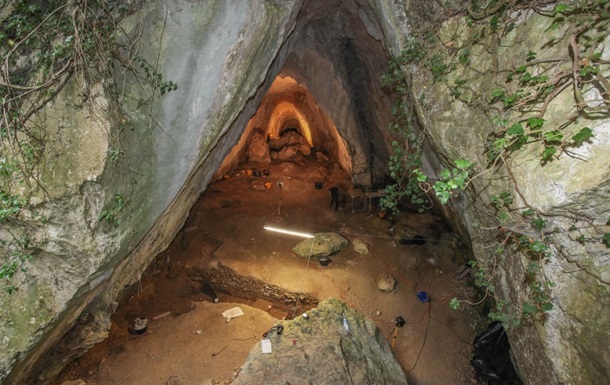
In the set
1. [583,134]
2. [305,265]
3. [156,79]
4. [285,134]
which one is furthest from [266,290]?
[285,134]

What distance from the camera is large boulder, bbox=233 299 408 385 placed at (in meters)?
4.59

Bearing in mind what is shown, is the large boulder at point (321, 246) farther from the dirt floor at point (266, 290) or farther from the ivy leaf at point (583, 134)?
the ivy leaf at point (583, 134)

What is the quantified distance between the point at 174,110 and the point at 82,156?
4.03 feet

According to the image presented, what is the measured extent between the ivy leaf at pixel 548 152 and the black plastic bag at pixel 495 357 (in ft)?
14.2

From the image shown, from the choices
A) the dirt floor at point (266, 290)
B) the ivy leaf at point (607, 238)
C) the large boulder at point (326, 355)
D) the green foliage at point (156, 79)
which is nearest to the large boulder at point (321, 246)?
the dirt floor at point (266, 290)

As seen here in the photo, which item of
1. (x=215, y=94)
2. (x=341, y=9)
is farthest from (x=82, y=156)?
(x=341, y=9)

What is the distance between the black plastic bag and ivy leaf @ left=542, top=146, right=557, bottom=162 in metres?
4.32

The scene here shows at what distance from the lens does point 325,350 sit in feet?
16.1

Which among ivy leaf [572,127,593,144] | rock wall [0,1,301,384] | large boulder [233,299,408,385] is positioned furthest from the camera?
large boulder [233,299,408,385]

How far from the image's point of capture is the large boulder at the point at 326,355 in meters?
4.59

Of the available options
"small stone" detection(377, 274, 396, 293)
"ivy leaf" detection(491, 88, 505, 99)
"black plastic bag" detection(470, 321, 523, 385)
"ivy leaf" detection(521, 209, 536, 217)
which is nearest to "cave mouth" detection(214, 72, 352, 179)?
"small stone" detection(377, 274, 396, 293)

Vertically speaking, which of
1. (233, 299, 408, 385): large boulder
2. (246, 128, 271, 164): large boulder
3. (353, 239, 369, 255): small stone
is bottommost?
(353, 239, 369, 255): small stone

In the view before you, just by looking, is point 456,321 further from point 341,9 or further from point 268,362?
point 341,9

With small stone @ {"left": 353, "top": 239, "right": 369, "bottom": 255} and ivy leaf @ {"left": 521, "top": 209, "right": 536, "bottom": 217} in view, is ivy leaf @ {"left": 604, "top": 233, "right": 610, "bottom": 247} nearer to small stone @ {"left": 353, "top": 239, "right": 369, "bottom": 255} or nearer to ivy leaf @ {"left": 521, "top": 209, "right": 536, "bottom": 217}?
ivy leaf @ {"left": 521, "top": 209, "right": 536, "bottom": 217}
